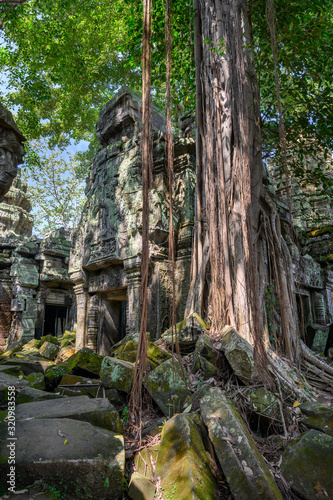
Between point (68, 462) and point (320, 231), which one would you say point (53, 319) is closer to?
point (320, 231)

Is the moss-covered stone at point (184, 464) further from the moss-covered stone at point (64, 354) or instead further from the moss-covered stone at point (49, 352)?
the moss-covered stone at point (49, 352)

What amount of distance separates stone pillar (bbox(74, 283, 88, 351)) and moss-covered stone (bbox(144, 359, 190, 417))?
394 centimetres

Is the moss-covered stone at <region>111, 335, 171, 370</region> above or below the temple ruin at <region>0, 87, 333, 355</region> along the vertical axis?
below

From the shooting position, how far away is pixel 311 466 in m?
1.68

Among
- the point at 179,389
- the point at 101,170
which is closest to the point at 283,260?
the point at 179,389

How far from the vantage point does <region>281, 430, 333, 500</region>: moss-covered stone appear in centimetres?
160

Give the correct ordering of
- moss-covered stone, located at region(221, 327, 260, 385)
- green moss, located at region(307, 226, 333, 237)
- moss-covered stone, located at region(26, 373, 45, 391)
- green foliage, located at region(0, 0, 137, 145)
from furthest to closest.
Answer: green foliage, located at region(0, 0, 137, 145), green moss, located at region(307, 226, 333, 237), moss-covered stone, located at region(26, 373, 45, 391), moss-covered stone, located at region(221, 327, 260, 385)

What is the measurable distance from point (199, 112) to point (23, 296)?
7.92m

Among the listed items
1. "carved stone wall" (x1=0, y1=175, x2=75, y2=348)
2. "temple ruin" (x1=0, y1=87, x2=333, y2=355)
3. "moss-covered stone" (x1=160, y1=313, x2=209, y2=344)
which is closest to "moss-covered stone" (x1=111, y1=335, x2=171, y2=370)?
"moss-covered stone" (x1=160, y1=313, x2=209, y2=344)

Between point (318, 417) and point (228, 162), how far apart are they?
2621 millimetres

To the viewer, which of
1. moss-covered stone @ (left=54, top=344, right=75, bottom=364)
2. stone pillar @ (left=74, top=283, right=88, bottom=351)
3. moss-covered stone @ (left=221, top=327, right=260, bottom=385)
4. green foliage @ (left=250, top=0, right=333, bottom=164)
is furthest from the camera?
stone pillar @ (left=74, top=283, right=88, bottom=351)

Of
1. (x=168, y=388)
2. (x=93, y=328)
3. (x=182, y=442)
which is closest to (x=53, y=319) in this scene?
(x=93, y=328)

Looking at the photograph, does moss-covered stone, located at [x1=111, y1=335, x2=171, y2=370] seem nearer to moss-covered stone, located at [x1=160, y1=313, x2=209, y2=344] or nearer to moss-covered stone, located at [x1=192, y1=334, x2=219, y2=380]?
moss-covered stone, located at [x1=160, y1=313, x2=209, y2=344]

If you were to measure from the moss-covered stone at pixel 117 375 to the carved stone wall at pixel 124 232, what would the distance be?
1.97m
